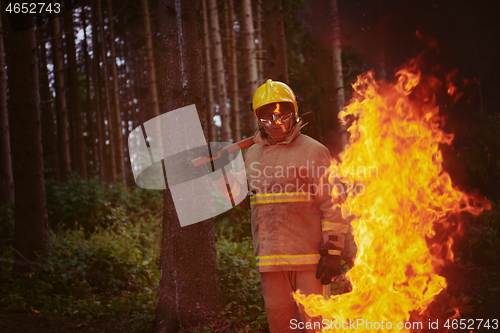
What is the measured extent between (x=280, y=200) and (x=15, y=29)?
24.2 feet

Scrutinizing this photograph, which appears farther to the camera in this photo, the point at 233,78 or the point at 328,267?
the point at 233,78

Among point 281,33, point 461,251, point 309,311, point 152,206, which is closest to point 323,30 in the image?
point 281,33

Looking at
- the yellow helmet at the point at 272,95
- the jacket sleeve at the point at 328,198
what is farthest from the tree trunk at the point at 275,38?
the jacket sleeve at the point at 328,198

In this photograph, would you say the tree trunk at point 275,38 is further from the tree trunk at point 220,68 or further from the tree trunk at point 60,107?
the tree trunk at point 60,107

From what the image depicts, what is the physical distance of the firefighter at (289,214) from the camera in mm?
4020

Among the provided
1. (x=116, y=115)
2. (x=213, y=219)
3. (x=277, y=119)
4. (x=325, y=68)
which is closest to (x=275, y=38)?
(x=325, y=68)

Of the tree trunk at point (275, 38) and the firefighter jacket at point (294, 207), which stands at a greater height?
the tree trunk at point (275, 38)

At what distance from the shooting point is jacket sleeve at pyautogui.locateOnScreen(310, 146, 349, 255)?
13.0ft

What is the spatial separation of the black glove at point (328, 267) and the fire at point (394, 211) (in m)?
0.23

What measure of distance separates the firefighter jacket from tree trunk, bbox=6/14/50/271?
20.5 ft

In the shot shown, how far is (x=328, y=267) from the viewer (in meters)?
3.89

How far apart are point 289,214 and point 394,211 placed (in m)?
1.46

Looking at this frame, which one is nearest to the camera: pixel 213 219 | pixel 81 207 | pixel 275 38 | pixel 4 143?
pixel 213 219

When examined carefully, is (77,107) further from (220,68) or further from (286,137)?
(286,137)
